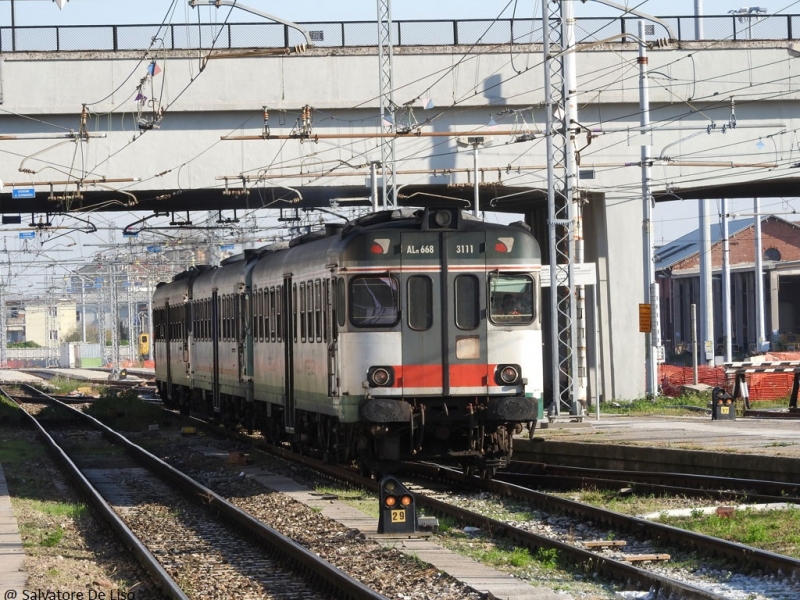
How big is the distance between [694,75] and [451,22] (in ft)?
17.8

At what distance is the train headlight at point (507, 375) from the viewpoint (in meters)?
15.5

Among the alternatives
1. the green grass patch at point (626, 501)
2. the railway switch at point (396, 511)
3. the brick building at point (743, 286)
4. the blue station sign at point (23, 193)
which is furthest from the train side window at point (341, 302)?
the brick building at point (743, 286)

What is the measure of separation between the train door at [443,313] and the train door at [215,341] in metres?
10.8

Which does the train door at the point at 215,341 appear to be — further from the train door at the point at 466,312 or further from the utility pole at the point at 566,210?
the train door at the point at 466,312

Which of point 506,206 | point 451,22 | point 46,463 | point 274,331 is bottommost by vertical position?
point 46,463

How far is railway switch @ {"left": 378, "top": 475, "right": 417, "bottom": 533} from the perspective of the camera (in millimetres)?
12312

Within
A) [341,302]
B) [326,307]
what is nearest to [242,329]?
[326,307]

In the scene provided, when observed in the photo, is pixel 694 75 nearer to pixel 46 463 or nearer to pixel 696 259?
pixel 46 463

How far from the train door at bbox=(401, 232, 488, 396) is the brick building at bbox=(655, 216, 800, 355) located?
163 feet

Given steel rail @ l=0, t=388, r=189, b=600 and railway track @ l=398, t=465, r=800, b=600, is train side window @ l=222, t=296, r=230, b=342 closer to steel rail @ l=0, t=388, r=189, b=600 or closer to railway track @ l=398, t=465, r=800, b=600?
steel rail @ l=0, t=388, r=189, b=600

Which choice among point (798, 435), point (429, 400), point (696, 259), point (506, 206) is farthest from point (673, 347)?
point (429, 400)

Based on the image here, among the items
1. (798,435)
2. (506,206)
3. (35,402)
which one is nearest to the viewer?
(798,435)

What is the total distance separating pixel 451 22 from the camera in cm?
2898

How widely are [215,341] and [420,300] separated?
11371mm
